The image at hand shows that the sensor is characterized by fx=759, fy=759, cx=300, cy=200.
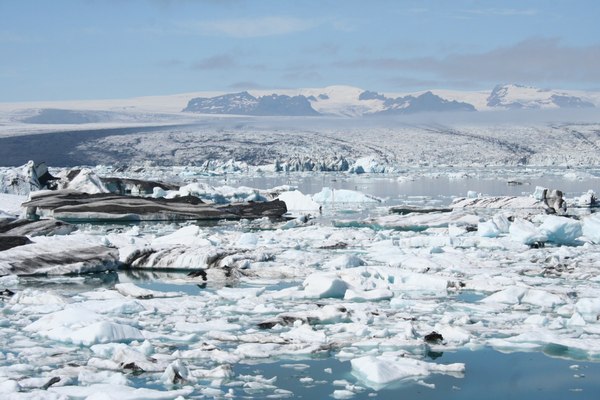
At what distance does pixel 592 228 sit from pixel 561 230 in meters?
0.82

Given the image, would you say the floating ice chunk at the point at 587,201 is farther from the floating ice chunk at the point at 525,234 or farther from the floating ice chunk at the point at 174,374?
the floating ice chunk at the point at 174,374

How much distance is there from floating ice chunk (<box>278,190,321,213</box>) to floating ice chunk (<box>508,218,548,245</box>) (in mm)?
8254

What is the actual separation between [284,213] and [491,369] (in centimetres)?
1435

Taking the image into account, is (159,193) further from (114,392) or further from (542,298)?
(114,392)

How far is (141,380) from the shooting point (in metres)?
5.40

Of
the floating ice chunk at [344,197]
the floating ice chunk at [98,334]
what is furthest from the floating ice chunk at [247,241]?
the floating ice chunk at [344,197]

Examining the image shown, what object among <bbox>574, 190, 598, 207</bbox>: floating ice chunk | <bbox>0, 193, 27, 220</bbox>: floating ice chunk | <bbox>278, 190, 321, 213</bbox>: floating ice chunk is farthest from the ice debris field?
<bbox>574, 190, 598, 207</bbox>: floating ice chunk

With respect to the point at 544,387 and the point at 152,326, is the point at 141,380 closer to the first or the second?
the point at 152,326

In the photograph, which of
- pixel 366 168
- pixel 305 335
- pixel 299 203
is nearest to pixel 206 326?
pixel 305 335

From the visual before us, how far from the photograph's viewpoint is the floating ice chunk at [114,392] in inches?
192

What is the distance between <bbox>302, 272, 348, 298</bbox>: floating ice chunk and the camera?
8602 millimetres

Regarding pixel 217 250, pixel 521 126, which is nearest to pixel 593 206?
pixel 217 250

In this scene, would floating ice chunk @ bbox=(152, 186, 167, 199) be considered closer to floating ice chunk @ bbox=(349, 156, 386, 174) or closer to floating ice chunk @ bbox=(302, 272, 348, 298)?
floating ice chunk @ bbox=(302, 272, 348, 298)

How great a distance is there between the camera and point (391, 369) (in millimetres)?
5523
